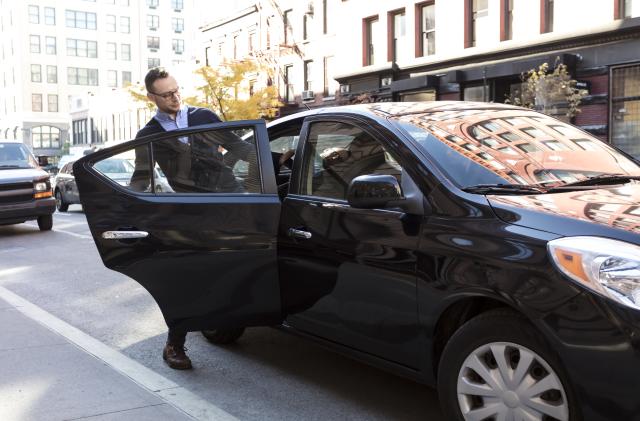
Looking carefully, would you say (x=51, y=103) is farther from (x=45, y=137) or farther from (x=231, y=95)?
(x=231, y=95)

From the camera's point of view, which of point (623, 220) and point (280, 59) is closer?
point (623, 220)

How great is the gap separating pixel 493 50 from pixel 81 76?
73767 millimetres

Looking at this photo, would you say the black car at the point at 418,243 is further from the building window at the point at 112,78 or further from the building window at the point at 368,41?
the building window at the point at 112,78

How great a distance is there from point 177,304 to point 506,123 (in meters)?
2.30

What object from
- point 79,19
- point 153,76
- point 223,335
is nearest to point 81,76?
point 79,19

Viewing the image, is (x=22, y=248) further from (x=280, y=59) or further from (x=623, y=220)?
(x=280, y=59)

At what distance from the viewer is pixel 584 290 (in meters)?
2.66

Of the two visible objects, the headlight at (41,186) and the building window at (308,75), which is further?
the building window at (308,75)

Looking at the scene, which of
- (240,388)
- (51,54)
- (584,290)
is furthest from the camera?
(51,54)

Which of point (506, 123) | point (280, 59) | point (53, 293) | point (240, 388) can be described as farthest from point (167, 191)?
point (280, 59)

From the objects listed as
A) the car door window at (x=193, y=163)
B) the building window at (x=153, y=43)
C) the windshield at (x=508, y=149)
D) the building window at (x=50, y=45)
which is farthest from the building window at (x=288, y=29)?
the building window at (x=153, y=43)

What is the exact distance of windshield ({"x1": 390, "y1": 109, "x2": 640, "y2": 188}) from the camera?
3.47 metres

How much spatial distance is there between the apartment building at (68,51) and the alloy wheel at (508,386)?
82.2m

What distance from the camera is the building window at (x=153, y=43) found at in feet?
298
